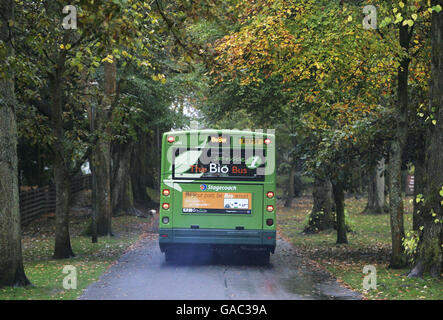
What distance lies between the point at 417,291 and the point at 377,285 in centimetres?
115

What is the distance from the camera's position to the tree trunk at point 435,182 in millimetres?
11828

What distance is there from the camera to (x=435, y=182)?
11.9 meters

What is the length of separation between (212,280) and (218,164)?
361cm

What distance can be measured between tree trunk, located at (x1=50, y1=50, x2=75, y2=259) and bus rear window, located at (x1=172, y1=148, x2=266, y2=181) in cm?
333

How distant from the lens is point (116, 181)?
3284 centimetres

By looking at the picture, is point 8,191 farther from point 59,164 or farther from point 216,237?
→ point 216,237

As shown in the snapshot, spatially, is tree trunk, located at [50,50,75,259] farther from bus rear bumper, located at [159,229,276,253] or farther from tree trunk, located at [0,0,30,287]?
tree trunk, located at [0,0,30,287]

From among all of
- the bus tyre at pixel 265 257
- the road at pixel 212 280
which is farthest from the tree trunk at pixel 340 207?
the bus tyre at pixel 265 257

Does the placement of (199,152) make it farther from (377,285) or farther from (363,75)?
(377,285)

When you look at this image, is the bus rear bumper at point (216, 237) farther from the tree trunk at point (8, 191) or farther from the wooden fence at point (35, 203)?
the wooden fence at point (35, 203)

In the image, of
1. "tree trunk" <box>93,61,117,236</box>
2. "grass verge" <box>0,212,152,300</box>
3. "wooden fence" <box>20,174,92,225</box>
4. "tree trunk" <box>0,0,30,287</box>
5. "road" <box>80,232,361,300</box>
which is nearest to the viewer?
"road" <box>80,232,361,300</box>

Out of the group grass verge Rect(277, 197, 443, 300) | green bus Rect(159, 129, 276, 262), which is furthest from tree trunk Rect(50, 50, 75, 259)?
grass verge Rect(277, 197, 443, 300)

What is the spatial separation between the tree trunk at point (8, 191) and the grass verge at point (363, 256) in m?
6.67

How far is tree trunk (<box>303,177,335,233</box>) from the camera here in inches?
1024
